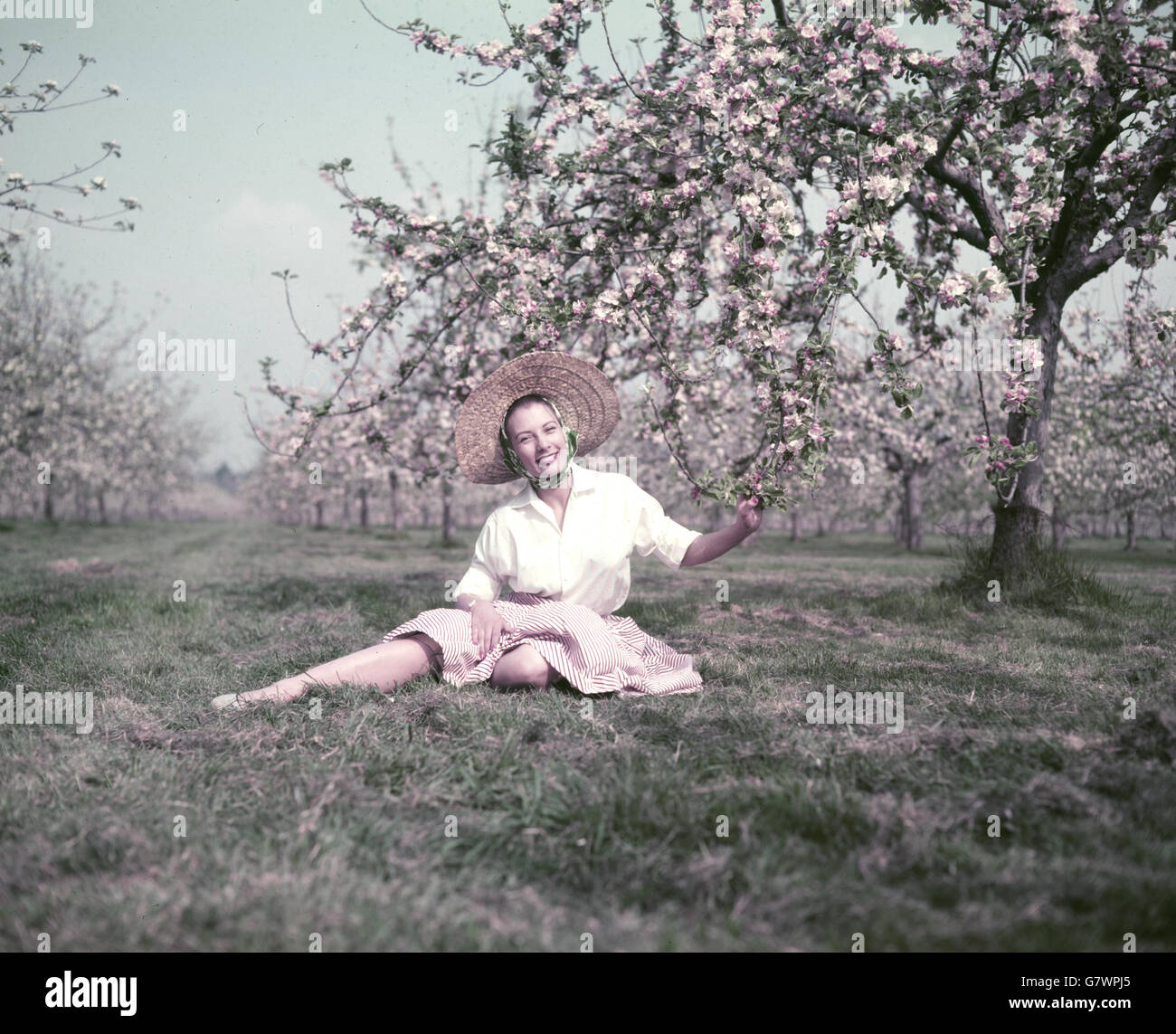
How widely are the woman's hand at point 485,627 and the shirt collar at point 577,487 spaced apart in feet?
2.27

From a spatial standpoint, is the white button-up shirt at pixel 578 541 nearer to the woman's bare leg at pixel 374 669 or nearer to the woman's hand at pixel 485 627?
the woman's hand at pixel 485 627

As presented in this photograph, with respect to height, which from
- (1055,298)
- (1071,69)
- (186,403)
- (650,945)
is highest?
(186,403)

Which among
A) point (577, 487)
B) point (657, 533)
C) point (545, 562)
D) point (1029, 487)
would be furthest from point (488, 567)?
point (1029, 487)

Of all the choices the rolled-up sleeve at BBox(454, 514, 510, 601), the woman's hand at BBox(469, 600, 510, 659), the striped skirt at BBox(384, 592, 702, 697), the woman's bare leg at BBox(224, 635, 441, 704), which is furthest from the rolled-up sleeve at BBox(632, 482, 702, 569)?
the woman's bare leg at BBox(224, 635, 441, 704)

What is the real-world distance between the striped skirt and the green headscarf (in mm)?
713

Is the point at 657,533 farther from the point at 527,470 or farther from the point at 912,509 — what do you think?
the point at 912,509

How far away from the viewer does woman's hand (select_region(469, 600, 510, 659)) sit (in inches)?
175

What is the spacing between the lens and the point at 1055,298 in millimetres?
7496

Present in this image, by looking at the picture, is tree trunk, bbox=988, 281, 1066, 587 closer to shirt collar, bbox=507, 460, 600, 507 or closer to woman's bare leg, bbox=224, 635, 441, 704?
shirt collar, bbox=507, 460, 600, 507

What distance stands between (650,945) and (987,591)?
6768mm
